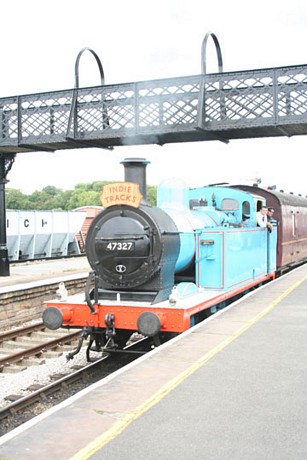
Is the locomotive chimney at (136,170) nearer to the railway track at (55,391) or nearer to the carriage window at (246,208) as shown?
the railway track at (55,391)

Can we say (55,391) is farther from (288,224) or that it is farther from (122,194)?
(288,224)

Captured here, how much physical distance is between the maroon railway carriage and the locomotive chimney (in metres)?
5.76

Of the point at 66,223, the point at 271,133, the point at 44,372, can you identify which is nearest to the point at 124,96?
the point at 271,133

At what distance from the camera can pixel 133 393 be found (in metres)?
4.43

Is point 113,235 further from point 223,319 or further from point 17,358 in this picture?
point 17,358

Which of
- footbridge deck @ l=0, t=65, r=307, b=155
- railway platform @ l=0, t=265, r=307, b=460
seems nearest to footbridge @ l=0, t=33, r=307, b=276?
footbridge deck @ l=0, t=65, r=307, b=155

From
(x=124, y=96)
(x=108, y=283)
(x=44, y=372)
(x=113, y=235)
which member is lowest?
(x=44, y=372)

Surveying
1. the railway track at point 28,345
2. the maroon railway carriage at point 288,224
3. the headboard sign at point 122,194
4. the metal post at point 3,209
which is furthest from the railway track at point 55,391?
the metal post at point 3,209

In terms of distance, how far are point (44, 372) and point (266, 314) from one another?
340cm

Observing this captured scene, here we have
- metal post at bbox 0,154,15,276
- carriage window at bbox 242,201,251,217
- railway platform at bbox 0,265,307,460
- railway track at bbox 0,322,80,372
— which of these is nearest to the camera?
railway platform at bbox 0,265,307,460

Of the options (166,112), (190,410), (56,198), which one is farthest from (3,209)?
(56,198)

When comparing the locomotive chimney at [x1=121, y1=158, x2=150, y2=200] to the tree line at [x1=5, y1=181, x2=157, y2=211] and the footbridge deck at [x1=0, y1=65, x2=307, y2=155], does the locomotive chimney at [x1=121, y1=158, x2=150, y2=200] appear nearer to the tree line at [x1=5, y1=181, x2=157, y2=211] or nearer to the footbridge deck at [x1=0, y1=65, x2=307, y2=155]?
the footbridge deck at [x1=0, y1=65, x2=307, y2=155]

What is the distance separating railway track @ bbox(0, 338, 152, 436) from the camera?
18.1 feet

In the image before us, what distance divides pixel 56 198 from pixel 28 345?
4205 inches
